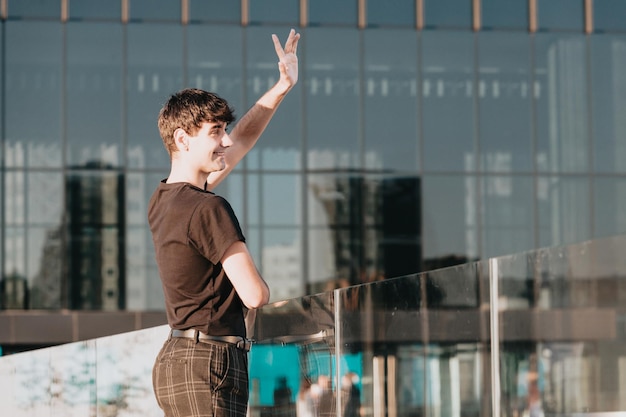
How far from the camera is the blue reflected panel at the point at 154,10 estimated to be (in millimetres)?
19328

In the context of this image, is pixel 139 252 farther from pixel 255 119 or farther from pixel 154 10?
pixel 255 119

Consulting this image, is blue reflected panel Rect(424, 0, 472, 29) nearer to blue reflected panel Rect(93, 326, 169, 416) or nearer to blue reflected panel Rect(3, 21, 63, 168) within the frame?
blue reflected panel Rect(3, 21, 63, 168)

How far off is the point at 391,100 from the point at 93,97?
530 cm

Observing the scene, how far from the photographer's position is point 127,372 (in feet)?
20.3

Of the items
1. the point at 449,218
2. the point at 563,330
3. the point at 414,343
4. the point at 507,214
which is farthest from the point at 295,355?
the point at 507,214

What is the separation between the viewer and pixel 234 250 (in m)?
2.50

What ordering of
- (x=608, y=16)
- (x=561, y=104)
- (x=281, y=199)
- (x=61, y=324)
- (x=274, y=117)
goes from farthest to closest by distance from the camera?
(x=608, y=16)
(x=561, y=104)
(x=281, y=199)
(x=274, y=117)
(x=61, y=324)

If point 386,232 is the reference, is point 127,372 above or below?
below

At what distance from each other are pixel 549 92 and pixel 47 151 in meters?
9.10

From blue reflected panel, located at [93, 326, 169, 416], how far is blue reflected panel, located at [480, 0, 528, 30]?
14.9m

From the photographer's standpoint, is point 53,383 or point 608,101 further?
point 608,101

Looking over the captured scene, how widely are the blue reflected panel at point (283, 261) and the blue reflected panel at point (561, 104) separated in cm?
470

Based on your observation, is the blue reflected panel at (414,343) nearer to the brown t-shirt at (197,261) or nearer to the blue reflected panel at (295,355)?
the blue reflected panel at (295,355)

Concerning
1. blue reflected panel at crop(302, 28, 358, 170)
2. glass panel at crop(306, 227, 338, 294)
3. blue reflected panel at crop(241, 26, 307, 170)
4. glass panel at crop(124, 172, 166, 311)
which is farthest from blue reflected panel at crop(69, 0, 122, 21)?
glass panel at crop(306, 227, 338, 294)
